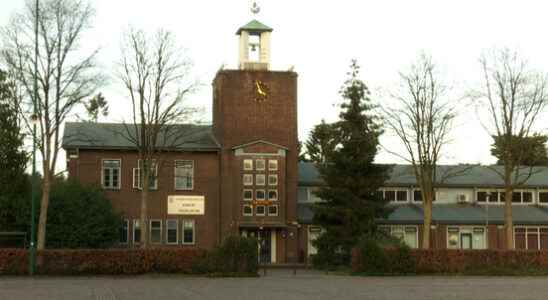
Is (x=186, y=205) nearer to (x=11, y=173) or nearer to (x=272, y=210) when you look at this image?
(x=272, y=210)

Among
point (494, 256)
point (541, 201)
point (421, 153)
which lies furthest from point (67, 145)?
point (541, 201)

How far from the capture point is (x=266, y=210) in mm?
54406

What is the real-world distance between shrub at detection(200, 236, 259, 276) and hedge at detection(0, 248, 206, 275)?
48 centimetres

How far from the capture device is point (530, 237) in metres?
59.9

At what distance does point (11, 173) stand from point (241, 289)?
70.5ft

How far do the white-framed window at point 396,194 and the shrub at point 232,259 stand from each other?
2148 centimetres

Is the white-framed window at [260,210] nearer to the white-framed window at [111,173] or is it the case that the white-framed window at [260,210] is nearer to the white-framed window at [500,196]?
the white-framed window at [111,173]

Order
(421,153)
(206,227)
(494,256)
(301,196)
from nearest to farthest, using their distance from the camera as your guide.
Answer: (494,256), (421,153), (206,227), (301,196)

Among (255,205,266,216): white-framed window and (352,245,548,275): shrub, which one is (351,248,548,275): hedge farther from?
(255,205,266,216): white-framed window

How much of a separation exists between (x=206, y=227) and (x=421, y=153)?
14104 mm

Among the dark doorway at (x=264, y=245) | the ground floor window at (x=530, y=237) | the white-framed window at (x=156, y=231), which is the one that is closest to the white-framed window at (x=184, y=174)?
the white-framed window at (x=156, y=231)

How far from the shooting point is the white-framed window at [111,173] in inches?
2138

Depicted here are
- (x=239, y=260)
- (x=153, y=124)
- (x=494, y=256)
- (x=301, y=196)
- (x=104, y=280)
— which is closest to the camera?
(x=104, y=280)

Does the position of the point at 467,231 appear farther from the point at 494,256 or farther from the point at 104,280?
the point at 104,280
